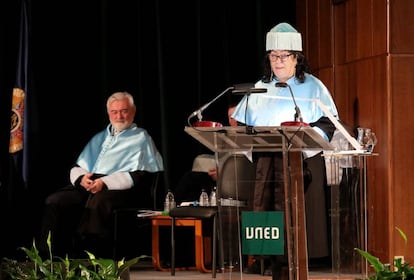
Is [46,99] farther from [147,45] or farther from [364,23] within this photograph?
[364,23]

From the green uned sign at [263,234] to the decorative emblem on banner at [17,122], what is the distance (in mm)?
3933

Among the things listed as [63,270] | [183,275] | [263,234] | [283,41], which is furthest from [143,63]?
[63,270]

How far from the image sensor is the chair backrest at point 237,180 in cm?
453

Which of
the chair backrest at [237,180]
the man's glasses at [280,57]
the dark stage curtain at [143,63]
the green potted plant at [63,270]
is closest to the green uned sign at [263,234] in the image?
the chair backrest at [237,180]

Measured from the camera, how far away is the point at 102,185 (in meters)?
7.61

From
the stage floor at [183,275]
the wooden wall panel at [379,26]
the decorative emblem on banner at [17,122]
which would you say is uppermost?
the wooden wall panel at [379,26]

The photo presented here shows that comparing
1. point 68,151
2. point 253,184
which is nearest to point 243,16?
point 68,151

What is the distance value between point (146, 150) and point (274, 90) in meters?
1.95

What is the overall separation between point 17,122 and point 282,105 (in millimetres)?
2789

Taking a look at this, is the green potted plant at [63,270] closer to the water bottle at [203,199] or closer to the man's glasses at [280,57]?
the man's glasses at [280,57]

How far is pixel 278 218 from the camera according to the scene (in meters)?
4.50

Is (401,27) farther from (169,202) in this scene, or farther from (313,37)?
(169,202)

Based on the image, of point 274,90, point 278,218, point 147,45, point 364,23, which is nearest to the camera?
point 278,218

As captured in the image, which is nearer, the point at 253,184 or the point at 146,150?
the point at 253,184
